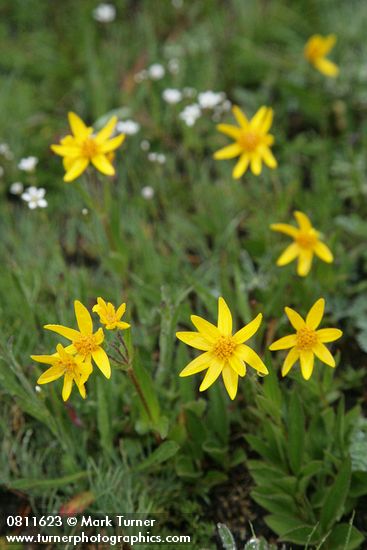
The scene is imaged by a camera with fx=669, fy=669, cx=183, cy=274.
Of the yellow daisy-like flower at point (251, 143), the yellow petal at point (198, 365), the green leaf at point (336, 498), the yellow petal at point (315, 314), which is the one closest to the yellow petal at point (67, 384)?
the yellow petal at point (198, 365)

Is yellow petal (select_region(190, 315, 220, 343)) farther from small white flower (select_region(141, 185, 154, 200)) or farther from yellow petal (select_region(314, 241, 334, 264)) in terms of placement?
small white flower (select_region(141, 185, 154, 200))

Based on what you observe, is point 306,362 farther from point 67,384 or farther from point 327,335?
point 67,384

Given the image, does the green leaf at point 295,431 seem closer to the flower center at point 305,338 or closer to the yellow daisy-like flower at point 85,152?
the flower center at point 305,338

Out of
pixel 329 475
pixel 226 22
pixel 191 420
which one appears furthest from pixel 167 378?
pixel 226 22

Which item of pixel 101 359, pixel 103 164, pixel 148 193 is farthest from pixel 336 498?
→ pixel 148 193

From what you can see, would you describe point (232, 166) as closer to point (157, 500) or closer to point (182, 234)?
point (182, 234)

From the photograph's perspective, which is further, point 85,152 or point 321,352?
point 85,152
